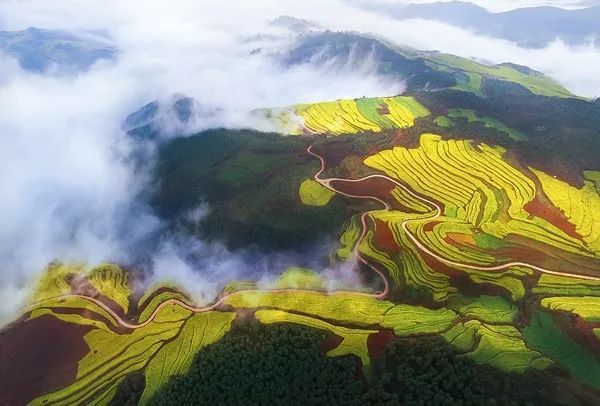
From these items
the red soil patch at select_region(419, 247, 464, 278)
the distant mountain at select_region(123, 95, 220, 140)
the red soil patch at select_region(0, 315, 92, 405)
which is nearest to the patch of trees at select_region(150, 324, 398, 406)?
the red soil patch at select_region(0, 315, 92, 405)

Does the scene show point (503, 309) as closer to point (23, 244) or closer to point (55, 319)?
point (55, 319)

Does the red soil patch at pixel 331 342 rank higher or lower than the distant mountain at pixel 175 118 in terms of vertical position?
higher

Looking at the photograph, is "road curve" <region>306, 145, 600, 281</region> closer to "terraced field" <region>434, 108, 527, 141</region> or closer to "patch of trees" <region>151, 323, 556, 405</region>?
"patch of trees" <region>151, 323, 556, 405</region>

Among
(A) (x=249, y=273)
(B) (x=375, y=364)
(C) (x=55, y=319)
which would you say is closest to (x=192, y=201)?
(A) (x=249, y=273)

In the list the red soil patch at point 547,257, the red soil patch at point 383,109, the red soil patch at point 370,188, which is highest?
the red soil patch at point 547,257

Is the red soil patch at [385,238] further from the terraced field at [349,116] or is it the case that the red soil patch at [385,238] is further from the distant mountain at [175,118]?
the distant mountain at [175,118]

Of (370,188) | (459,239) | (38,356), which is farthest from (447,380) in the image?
(38,356)

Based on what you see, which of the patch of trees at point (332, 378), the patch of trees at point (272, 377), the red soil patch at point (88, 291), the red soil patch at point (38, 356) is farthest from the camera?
the red soil patch at point (88, 291)

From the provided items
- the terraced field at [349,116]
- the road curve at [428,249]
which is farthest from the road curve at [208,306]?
the terraced field at [349,116]
